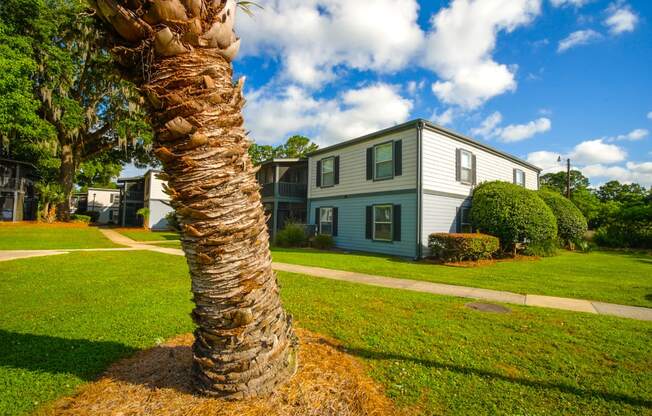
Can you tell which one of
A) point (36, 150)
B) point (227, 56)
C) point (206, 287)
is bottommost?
point (206, 287)

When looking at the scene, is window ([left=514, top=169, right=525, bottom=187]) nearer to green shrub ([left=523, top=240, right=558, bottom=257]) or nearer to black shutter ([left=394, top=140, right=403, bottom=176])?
green shrub ([left=523, top=240, right=558, bottom=257])

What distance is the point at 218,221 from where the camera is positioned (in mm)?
2215

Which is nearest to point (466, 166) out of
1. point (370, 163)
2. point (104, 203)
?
point (370, 163)

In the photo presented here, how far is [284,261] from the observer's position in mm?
10891

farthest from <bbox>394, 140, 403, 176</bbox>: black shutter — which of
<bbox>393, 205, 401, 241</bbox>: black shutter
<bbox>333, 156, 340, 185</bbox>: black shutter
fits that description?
<bbox>333, 156, 340, 185</bbox>: black shutter

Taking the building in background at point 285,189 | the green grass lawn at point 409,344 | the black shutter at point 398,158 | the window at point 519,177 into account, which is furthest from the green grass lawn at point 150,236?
the window at point 519,177

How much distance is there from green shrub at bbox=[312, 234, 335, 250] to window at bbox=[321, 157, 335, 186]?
2973 millimetres

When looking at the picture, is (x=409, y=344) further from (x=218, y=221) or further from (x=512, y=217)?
(x=512, y=217)

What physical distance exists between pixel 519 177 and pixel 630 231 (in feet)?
22.4

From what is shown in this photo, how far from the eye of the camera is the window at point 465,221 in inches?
572

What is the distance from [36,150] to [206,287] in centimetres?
2477

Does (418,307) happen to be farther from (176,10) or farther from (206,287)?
(176,10)

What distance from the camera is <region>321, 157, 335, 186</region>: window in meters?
17.1

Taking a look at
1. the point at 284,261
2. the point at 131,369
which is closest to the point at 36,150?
the point at 284,261
